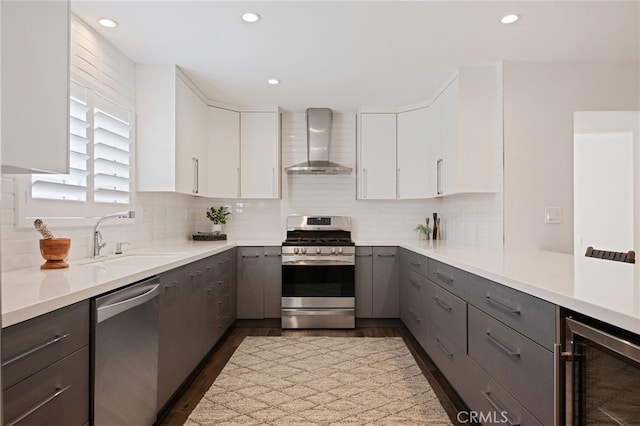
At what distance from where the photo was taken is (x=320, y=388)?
2666 millimetres

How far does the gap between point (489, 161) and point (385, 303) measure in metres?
1.79

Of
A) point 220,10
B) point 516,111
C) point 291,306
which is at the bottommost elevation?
point 291,306

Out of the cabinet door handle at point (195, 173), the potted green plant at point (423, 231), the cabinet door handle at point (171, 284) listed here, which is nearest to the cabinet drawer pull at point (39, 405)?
the cabinet door handle at point (171, 284)

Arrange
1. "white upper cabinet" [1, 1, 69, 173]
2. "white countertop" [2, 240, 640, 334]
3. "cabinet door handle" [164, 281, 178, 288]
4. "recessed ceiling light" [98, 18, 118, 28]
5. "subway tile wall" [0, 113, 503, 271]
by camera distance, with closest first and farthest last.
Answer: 1. "white countertop" [2, 240, 640, 334]
2. "white upper cabinet" [1, 1, 69, 173]
3. "cabinet door handle" [164, 281, 178, 288]
4. "recessed ceiling light" [98, 18, 118, 28]
5. "subway tile wall" [0, 113, 503, 271]

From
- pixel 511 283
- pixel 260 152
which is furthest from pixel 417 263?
pixel 260 152

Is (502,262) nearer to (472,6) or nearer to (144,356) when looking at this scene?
(472,6)

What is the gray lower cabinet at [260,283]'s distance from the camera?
4148 mm

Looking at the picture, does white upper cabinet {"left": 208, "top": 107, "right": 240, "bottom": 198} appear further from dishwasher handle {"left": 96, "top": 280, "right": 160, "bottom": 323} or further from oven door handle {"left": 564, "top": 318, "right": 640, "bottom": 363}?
oven door handle {"left": 564, "top": 318, "right": 640, "bottom": 363}

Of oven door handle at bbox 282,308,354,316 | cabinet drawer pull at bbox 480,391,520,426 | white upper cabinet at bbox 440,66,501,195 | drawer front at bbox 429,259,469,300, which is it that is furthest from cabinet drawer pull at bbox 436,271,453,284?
oven door handle at bbox 282,308,354,316

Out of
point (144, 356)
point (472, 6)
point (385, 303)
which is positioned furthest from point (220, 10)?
point (385, 303)

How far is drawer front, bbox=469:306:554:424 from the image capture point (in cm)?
140

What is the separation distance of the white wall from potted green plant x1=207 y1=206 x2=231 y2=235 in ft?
9.66

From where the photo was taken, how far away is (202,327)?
2.92 meters

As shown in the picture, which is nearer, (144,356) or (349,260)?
(144,356)
